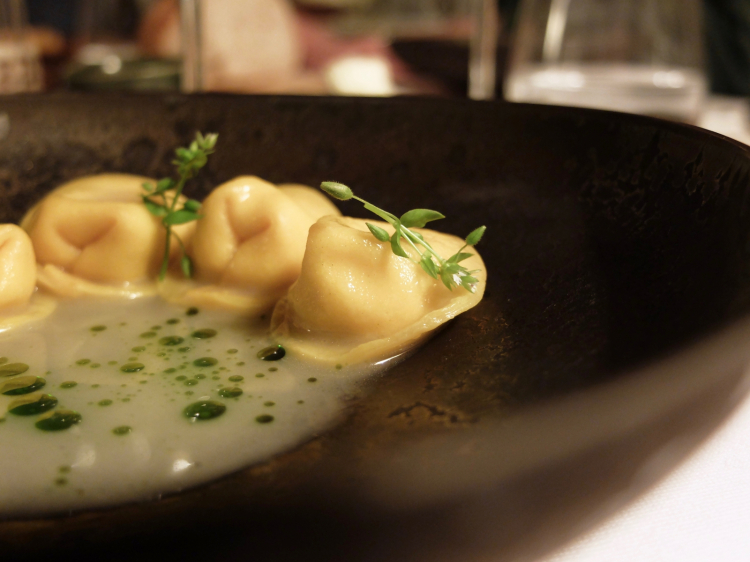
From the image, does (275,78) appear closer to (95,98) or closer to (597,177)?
(95,98)

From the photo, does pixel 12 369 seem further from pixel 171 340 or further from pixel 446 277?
pixel 446 277

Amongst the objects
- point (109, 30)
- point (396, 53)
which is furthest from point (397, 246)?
point (109, 30)

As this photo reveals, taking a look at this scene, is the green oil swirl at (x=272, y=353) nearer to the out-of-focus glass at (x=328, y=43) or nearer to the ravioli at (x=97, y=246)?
the ravioli at (x=97, y=246)

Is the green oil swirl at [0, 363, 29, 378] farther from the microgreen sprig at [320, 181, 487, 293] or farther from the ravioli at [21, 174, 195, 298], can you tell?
the microgreen sprig at [320, 181, 487, 293]

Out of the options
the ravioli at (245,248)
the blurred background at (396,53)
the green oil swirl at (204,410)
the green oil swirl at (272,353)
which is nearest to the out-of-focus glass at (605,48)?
the blurred background at (396,53)

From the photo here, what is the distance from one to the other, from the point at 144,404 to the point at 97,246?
1.16 feet

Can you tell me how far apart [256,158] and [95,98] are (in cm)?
29

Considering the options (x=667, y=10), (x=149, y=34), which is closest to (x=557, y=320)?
(x=667, y=10)

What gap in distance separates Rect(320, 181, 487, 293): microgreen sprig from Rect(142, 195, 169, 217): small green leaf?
0.97 ft

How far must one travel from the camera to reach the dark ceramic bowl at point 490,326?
408 mm

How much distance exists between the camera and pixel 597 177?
93cm

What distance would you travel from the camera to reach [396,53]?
2.68 m

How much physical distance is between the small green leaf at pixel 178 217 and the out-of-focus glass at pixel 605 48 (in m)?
1.41

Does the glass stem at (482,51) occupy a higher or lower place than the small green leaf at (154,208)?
higher
